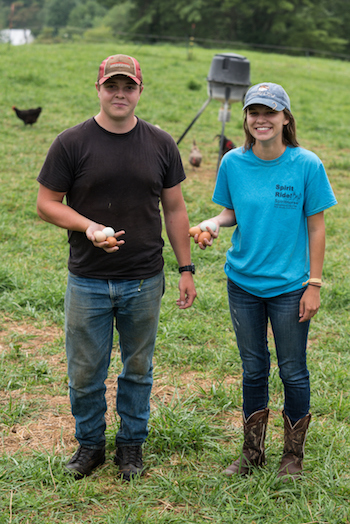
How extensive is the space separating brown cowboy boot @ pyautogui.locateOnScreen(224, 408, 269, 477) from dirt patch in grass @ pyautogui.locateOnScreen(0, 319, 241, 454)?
1.64 ft

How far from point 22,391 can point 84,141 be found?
1905 millimetres

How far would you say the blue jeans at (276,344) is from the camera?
2555mm

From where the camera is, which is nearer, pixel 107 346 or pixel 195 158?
pixel 107 346

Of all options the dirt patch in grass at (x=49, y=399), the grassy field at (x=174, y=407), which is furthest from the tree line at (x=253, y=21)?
the dirt patch in grass at (x=49, y=399)

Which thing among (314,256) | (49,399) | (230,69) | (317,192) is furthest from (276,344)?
(230,69)

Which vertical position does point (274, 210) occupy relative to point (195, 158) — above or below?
above

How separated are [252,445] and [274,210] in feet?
4.03

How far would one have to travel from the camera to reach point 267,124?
2.43 metres

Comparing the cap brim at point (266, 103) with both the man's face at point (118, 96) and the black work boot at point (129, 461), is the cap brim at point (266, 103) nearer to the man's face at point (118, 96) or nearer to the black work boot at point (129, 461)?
the man's face at point (118, 96)

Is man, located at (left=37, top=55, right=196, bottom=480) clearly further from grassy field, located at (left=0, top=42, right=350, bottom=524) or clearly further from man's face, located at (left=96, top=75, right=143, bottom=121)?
grassy field, located at (left=0, top=42, right=350, bottom=524)

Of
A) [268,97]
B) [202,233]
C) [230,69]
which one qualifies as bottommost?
[202,233]

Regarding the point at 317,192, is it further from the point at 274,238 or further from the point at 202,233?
the point at 202,233

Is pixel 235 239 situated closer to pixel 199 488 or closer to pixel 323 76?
pixel 199 488

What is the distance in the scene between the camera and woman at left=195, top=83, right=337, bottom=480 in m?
2.46
